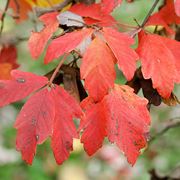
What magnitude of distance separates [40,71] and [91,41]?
7.67 feet

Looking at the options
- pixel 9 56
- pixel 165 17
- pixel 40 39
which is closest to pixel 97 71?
pixel 40 39

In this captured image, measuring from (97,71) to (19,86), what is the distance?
158mm

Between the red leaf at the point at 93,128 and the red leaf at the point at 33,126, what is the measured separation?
63 millimetres

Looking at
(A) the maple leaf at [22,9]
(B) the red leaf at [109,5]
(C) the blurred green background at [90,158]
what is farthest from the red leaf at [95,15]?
(C) the blurred green background at [90,158]

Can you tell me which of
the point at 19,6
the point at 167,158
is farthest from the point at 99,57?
the point at 167,158

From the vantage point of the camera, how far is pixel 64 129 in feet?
3.06

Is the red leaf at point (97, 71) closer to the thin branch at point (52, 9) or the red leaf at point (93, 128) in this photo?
the red leaf at point (93, 128)

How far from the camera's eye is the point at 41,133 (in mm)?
923

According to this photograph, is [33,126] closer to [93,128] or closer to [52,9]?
[93,128]

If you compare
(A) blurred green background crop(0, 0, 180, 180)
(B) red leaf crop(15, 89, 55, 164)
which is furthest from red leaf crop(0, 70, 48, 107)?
(A) blurred green background crop(0, 0, 180, 180)

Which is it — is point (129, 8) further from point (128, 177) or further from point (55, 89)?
point (55, 89)

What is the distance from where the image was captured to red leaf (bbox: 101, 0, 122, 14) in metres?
0.99

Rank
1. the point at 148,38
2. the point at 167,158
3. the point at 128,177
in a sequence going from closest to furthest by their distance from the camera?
1. the point at 148,38
2. the point at 167,158
3. the point at 128,177

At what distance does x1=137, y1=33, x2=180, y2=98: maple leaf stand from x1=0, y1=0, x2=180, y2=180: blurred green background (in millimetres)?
1810
